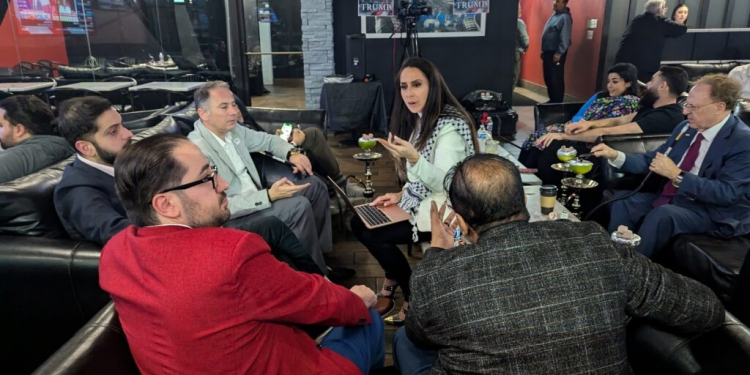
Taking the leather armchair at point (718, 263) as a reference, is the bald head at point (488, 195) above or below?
above

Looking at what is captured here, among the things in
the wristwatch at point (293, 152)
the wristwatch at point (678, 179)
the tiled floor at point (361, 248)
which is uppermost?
the wristwatch at point (678, 179)

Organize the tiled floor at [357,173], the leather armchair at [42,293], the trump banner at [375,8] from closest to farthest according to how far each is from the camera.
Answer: the leather armchair at [42,293] < the tiled floor at [357,173] < the trump banner at [375,8]

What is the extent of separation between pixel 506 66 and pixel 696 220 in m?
4.41

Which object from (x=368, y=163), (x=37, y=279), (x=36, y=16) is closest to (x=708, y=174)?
(x=368, y=163)

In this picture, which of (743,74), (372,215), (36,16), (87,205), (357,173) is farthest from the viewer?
(36,16)

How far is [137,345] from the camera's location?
1048 millimetres

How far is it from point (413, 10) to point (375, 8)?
77cm

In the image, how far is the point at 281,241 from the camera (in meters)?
2.02

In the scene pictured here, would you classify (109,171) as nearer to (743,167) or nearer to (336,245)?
(336,245)

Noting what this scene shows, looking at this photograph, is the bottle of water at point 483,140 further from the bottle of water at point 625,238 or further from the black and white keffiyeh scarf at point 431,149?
the bottle of water at point 625,238

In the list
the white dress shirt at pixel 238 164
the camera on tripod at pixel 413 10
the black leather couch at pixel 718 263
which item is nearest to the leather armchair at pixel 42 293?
the white dress shirt at pixel 238 164

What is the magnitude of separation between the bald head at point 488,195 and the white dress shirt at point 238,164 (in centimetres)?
165

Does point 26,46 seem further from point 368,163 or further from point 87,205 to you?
point 87,205

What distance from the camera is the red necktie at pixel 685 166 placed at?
231 centimetres
